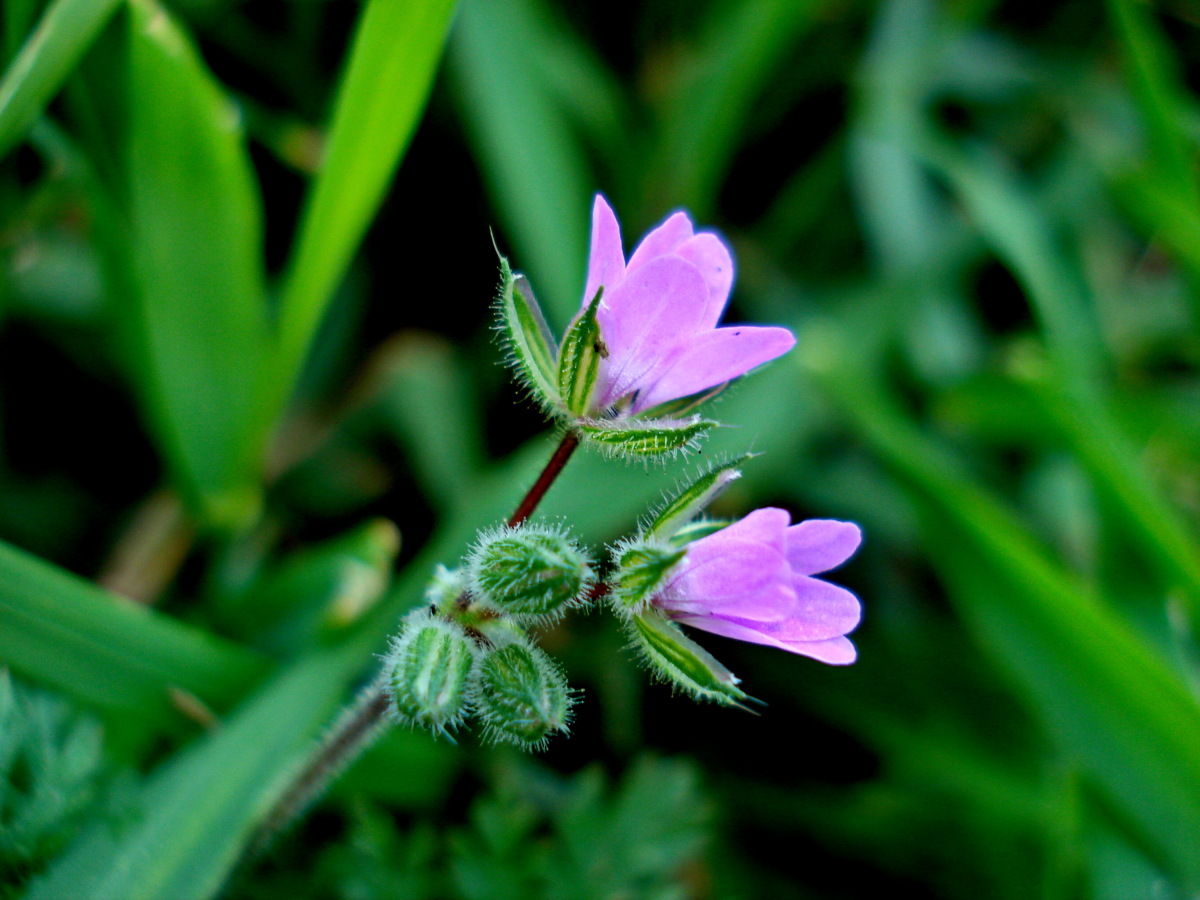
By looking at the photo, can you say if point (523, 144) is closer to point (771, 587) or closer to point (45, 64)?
point (45, 64)

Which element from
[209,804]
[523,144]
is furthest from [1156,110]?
[209,804]

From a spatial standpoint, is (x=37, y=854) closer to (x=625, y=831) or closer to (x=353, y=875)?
(x=353, y=875)

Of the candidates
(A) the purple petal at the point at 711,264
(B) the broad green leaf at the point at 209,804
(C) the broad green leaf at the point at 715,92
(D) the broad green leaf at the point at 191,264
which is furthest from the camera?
(C) the broad green leaf at the point at 715,92

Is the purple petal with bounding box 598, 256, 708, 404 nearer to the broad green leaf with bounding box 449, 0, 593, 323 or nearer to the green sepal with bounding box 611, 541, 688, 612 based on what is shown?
the green sepal with bounding box 611, 541, 688, 612

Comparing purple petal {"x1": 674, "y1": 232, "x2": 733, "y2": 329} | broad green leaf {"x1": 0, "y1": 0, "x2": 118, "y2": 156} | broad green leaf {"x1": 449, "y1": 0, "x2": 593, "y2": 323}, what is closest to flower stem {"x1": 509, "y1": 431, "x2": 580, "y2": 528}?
purple petal {"x1": 674, "y1": 232, "x2": 733, "y2": 329}

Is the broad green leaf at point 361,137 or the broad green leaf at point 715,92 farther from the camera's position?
the broad green leaf at point 715,92

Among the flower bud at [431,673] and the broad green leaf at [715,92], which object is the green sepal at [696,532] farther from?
the broad green leaf at [715,92]

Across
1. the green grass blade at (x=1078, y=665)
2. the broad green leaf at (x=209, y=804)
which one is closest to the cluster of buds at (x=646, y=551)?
the broad green leaf at (x=209, y=804)
